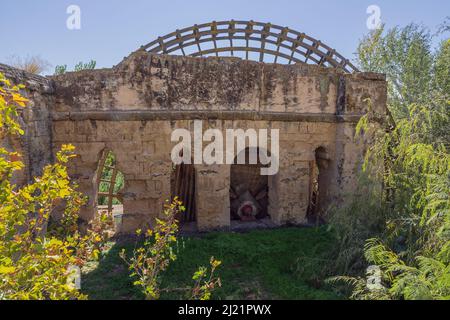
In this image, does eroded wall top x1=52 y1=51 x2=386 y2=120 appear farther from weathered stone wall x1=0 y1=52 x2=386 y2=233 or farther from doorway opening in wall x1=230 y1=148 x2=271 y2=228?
doorway opening in wall x1=230 y1=148 x2=271 y2=228

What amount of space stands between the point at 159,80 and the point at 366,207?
4.65 meters

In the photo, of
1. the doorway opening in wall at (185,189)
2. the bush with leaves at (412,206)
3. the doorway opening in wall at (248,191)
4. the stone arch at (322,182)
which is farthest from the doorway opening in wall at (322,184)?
the doorway opening in wall at (185,189)

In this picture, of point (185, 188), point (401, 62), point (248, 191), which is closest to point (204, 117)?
point (185, 188)

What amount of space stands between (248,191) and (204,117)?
305 centimetres

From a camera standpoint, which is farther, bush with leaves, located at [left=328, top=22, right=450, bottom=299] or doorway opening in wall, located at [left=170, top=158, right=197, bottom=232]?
doorway opening in wall, located at [left=170, top=158, right=197, bottom=232]

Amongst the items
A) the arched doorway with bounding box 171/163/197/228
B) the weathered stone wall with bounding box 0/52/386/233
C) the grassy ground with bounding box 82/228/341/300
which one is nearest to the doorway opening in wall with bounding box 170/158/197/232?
the arched doorway with bounding box 171/163/197/228

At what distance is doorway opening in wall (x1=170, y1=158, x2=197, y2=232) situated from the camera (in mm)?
9031

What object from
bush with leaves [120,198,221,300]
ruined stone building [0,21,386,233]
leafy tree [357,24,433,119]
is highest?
leafy tree [357,24,433,119]

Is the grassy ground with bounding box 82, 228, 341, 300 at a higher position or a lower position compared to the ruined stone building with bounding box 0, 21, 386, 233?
lower

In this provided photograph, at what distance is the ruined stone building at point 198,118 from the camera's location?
6906 mm

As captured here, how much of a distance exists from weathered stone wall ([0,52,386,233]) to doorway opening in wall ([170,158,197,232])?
1.64 meters

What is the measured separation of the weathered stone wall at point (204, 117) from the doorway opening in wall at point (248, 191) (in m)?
1.15

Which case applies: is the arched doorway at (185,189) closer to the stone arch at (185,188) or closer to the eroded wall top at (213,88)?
the stone arch at (185,188)

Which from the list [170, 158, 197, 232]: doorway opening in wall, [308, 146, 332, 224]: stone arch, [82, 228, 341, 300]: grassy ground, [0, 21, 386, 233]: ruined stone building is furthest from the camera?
[170, 158, 197, 232]: doorway opening in wall
